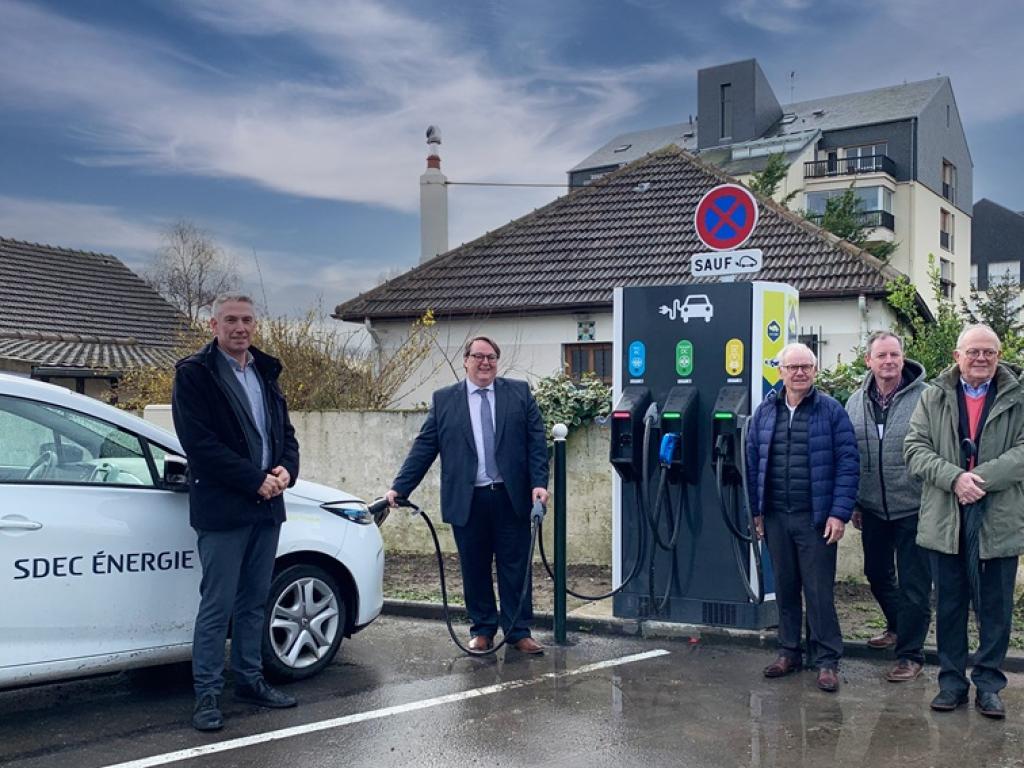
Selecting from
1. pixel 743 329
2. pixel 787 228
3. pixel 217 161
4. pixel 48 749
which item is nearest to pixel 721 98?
pixel 787 228

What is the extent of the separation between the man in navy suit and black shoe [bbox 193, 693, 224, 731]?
1.72 m

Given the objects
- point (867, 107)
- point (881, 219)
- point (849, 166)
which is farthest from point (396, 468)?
point (867, 107)

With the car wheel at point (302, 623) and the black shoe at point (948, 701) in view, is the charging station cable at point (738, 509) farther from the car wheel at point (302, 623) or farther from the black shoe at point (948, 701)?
the car wheel at point (302, 623)

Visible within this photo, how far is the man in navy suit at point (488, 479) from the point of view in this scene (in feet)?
21.9

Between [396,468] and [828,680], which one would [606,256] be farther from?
[828,680]

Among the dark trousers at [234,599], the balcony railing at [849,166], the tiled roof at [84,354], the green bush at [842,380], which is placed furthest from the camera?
the balcony railing at [849,166]

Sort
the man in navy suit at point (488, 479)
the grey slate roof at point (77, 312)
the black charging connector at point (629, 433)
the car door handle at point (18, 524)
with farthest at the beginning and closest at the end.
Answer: the grey slate roof at point (77, 312) → the black charging connector at point (629, 433) → the man in navy suit at point (488, 479) → the car door handle at point (18, 524)

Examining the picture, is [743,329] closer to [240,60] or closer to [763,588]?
[763,588]

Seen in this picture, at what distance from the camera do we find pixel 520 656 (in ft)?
22.1

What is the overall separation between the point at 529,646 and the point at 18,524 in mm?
3158

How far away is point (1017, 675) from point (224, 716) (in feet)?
14.7

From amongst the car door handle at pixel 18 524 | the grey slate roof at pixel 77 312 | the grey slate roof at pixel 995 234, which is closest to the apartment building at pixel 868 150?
the grey slate roof at pixel 995 234

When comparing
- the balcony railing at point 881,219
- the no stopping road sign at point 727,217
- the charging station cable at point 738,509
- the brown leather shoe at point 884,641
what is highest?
the balcony railing at point 881,219

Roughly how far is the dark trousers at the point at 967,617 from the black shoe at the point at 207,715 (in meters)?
3.70
